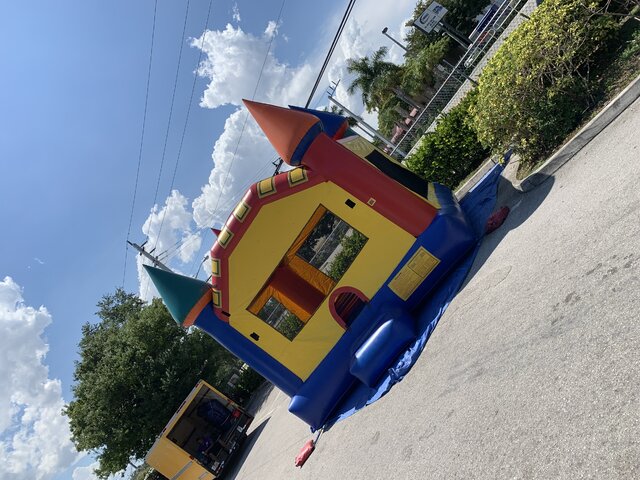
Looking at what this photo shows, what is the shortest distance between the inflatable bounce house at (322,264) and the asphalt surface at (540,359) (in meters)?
0.94

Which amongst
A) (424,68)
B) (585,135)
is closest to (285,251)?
(585,135)

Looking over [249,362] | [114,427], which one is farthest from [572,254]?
[114,427]

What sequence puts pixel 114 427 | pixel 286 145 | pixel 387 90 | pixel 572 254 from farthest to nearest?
pixel 387 90, pixel 114 427, pixel 286 145, pixel 572 254

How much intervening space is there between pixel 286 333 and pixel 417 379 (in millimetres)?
3008

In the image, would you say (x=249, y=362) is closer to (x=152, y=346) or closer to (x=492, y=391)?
(x=492, y=391)

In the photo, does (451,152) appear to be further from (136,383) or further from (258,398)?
(136,383)

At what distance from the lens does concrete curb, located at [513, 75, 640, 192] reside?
5569 mm

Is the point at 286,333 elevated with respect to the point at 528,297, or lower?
elevated

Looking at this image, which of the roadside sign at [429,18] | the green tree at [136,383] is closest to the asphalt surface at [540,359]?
the green tree at [136,383]

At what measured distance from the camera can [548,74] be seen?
6.61 meters

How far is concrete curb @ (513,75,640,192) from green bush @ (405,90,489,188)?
16.3ft

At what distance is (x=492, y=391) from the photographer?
411 centimetres

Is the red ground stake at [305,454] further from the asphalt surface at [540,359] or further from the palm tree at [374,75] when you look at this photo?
the palm tree at [374,75]

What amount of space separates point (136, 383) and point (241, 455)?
9372mm
